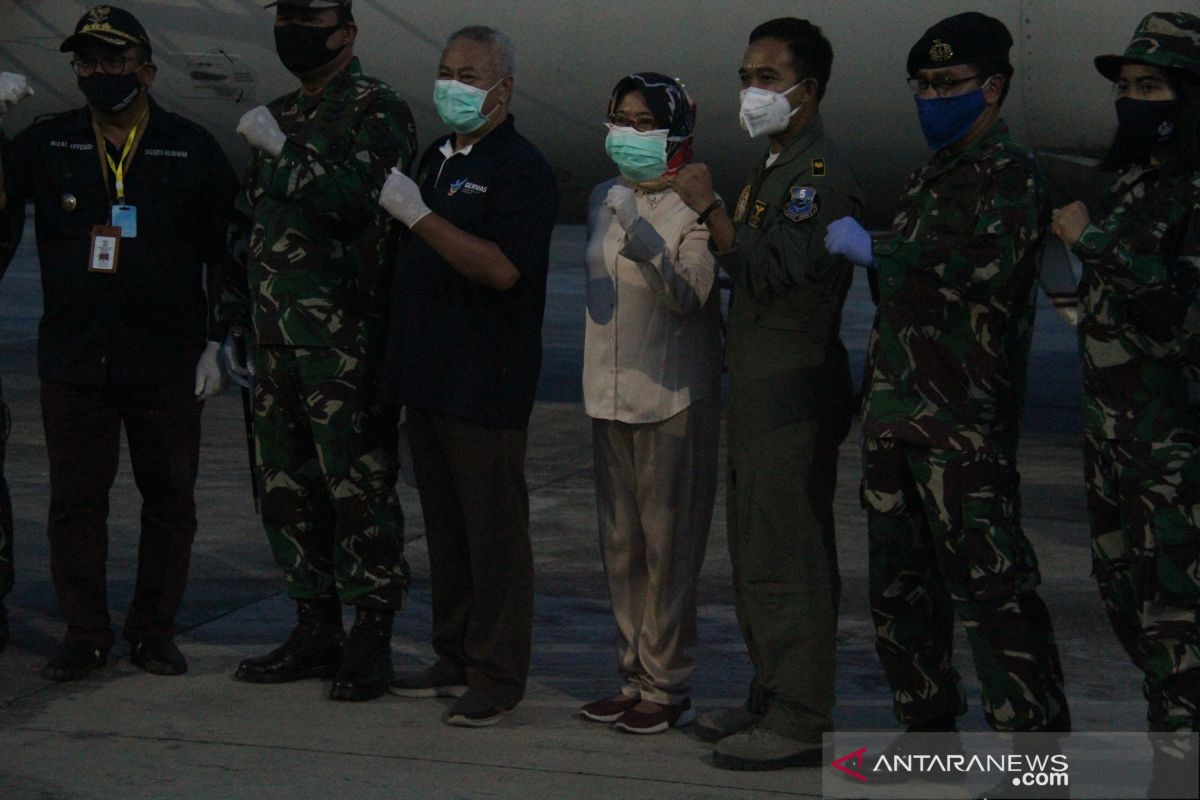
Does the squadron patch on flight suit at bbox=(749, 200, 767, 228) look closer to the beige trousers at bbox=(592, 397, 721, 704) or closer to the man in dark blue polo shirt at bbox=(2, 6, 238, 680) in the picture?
the beige trousers at bbox=(592, 397, 721, 704)

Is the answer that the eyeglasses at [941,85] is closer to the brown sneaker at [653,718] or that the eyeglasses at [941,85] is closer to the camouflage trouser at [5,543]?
the brown sneaker at [653,718]

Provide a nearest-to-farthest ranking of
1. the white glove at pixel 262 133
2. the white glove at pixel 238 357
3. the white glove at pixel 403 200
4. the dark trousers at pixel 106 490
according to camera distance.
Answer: the white glove at pixel 403 200 → the white glove at pixel 262 133 → the dark trousers at pixel 106 490 → the white glove at pixel 238 357

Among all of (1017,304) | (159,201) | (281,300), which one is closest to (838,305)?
(1017,304)

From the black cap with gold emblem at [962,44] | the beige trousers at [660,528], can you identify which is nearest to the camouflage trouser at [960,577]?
the beige trousers at [660,528]

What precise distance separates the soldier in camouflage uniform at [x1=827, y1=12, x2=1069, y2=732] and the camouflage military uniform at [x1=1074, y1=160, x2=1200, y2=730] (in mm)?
230

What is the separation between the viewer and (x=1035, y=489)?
9695mm

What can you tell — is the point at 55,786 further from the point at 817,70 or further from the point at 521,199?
the point at 817,70

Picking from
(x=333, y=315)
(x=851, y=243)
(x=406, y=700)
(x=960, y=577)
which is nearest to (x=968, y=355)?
(x=851, y=243)

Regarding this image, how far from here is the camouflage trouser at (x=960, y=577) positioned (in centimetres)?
461

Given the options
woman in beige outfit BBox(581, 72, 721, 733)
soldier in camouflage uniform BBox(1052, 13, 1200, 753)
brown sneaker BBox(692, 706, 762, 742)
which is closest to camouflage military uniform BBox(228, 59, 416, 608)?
woman in beige outfit BBox(581, 72, 721, 733)

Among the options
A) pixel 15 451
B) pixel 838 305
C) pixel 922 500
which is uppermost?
pixel 838 305

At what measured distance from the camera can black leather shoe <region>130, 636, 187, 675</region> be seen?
6004 millimetres

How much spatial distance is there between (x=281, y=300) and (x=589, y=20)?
4.79m

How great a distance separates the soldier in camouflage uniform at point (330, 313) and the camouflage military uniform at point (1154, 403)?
224 cm
